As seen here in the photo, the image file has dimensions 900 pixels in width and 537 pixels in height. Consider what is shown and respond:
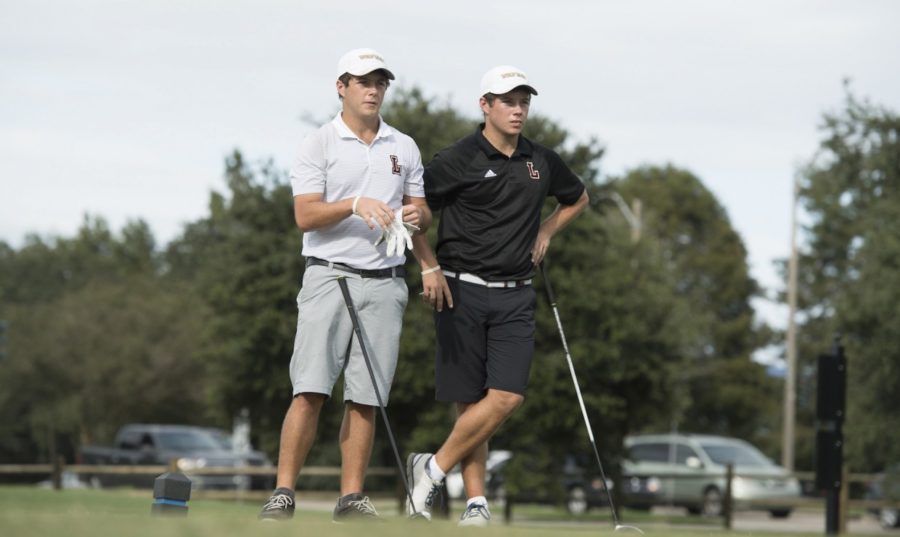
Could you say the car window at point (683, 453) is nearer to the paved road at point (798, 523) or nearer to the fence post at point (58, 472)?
the paved road at point (798, 523)

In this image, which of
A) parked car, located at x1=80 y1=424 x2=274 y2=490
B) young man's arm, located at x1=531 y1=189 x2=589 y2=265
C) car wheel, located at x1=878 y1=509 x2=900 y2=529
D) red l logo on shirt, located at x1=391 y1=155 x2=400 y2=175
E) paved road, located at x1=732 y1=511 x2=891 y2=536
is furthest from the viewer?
parked car, located at x1=80 y1=424 x2=274 y2=490

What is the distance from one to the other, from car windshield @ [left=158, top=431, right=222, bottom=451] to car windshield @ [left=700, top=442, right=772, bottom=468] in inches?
445

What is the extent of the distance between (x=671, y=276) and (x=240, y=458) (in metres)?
10.3

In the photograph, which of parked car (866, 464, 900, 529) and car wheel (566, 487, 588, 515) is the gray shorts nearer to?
parked car (866, 464, 900, 529)

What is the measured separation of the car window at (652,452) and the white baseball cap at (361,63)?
1047 inches

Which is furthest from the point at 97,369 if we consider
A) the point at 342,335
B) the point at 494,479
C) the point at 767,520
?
the point at 342,335

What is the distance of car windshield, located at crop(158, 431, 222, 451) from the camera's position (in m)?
34.6

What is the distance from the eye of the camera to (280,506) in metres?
6.98

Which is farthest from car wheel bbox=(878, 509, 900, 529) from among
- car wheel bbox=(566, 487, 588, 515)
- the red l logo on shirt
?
the red l logo on shirt

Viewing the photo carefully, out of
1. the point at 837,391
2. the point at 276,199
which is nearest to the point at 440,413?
the point at 276,199

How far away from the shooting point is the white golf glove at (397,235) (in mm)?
7252

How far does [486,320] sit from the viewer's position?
26.0ft

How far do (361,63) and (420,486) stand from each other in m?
2.20

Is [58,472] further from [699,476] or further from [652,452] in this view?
[652,452]
